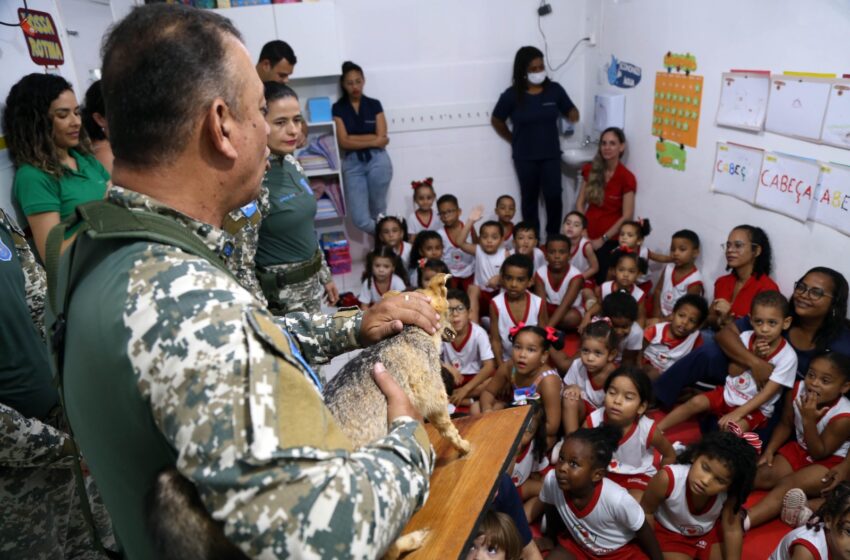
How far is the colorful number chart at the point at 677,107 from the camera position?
432 cm

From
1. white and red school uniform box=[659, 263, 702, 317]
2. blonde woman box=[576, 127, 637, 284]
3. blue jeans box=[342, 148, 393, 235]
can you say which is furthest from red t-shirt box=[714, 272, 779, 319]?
blue jeans box=[342, 148, 393, 235]

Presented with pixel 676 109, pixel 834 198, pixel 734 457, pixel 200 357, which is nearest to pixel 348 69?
pixel 676 109

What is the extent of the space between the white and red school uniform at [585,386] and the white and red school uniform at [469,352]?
0.57m

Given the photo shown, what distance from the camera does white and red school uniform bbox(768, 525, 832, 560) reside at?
86.0 inches

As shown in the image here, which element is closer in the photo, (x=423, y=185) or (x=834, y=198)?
(x=834, y=198)

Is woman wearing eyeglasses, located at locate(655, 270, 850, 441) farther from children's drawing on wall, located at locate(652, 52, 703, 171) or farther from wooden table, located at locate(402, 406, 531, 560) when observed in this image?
wooden table, located at locate(402, 406, 531, 560)

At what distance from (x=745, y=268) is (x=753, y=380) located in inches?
33.3

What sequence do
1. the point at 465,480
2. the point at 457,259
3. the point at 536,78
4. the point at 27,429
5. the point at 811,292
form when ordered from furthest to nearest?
the point at 536,78 → the point at 457,259 → the point at 811,292 → the point at 27,429 → the point at 465,480

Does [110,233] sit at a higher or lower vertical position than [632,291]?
higher

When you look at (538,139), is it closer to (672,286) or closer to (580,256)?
(580,256)

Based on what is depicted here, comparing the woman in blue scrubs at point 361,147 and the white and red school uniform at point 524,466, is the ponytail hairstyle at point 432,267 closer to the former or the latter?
the woman in blue scrubs at point 361,147

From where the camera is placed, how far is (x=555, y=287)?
4.73 m

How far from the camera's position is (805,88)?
10.9ft

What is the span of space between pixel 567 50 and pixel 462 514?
5.81 meters
